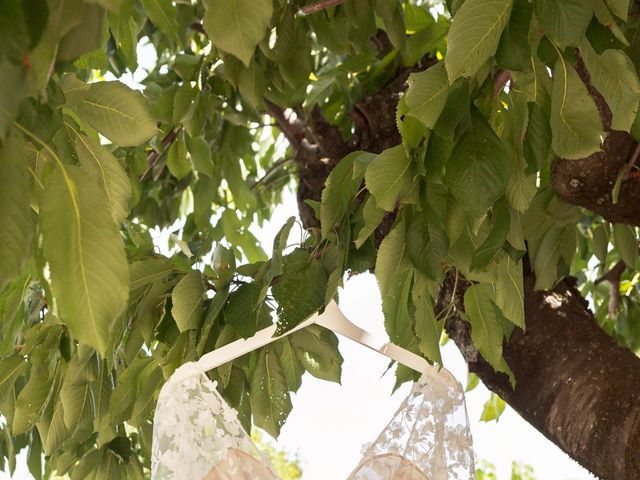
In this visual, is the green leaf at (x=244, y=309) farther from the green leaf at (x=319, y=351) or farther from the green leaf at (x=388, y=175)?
the green leaf at (x=388, y=175)

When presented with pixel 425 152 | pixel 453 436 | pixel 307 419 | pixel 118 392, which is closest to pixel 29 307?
pixel 118 392

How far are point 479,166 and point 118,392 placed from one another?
60 cm

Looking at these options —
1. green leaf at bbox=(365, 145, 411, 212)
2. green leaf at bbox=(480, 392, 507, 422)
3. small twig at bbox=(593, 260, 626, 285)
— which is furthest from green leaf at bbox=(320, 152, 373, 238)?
green leaf at bbox=(480, 392, 507, 422)

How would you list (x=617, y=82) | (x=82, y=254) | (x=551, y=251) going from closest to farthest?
1. (x=82, y=254)
2. (x=617, y=82)
3. (x=551, y=251)

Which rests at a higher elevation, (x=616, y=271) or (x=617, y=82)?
(x=616, y=271)

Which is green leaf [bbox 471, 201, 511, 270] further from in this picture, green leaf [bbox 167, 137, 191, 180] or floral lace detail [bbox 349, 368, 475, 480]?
green leaf [bbox 167, 137, 191, 180]

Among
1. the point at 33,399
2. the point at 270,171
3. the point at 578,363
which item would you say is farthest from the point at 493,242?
the point at 270,171

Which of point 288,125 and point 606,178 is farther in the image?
point 288,125

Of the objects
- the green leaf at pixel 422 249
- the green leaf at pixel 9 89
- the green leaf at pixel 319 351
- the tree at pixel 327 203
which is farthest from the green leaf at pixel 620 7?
the green leaf at pixel 319 351

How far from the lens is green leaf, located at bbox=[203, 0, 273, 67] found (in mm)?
496

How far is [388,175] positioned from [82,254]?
352 millimetres

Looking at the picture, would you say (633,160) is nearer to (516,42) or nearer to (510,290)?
(510,290)

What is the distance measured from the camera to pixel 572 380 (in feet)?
3.89

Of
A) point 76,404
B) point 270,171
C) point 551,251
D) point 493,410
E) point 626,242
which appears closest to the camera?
point 76,404
